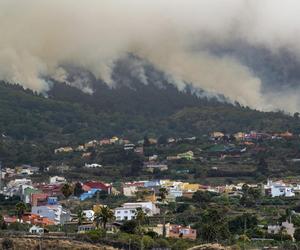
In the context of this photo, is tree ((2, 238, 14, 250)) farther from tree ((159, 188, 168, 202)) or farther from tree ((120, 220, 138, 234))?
tree ((159, 188, 168, 202))

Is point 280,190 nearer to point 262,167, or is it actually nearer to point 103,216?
point 262,167

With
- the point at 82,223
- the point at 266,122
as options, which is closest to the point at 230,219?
the point at 82,223

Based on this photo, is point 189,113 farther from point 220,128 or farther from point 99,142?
point 99,142

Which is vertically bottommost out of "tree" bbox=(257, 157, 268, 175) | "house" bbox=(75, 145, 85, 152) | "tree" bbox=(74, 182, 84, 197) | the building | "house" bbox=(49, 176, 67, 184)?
"tree" bbox=(74, 182, 84, 197)

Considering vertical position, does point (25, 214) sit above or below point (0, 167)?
below

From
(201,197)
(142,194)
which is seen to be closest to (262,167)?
(142,194)

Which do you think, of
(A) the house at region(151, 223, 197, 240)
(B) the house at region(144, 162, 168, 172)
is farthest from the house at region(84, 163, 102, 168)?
(A) the house at region(151, 223, 197, 240)
